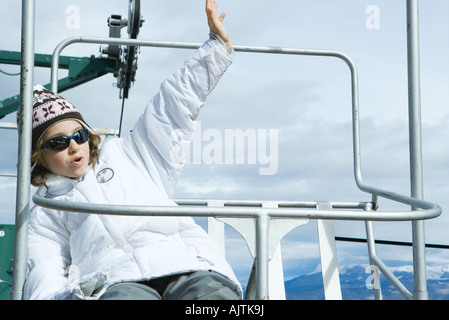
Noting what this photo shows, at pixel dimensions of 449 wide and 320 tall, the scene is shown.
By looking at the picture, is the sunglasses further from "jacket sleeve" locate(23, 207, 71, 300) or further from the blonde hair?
"jacket sleeve" locate(23, 207, 71, 300)

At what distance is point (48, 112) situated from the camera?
1746 millimetres

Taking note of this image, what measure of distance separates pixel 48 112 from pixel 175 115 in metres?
0.40

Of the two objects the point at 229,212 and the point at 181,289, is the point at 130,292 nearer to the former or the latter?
the point at 181,289

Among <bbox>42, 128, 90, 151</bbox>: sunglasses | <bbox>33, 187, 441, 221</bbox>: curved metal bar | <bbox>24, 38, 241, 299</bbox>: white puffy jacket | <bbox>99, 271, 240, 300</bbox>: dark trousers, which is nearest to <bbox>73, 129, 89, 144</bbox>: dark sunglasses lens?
<bbox>42, 128, 90, 151</bbox>: sunglasses

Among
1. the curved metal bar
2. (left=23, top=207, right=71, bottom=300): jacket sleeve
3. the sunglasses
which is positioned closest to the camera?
the curved metal bar

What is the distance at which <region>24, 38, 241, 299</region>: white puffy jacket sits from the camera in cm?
154

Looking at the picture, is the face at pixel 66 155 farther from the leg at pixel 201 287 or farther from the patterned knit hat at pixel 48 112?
the leg at pixel 201 287

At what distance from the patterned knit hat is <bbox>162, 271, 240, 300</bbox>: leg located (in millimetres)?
638

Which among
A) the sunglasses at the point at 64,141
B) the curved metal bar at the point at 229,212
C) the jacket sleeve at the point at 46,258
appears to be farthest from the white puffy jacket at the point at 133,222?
the curved metal bar at the point at 229,212

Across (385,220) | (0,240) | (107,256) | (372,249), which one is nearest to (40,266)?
(107,256)

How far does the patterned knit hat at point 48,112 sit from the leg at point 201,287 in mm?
638

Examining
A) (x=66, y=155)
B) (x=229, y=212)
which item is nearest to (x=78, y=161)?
(x=66, y=155)
